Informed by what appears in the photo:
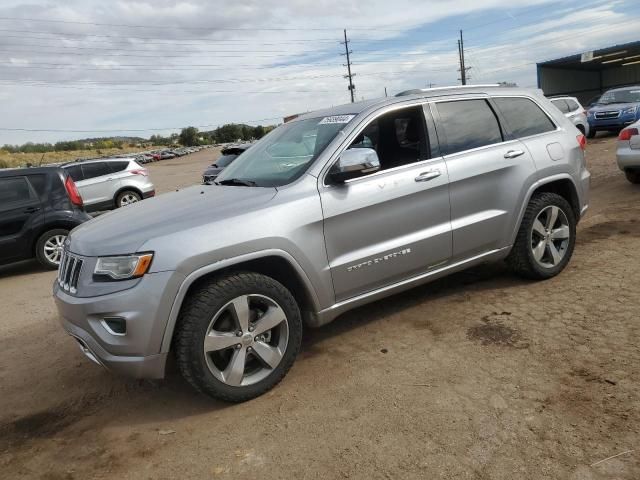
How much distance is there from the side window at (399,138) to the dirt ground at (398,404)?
1.28 m

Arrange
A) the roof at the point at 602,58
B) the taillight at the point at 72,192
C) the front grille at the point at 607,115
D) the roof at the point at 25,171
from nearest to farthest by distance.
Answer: the roof at the point at 25,171
the taillight at the point at 72,192
the front grille at the point at 607,115
the roof at the point at 602,58

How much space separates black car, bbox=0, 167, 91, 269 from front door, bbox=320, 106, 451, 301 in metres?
5.97

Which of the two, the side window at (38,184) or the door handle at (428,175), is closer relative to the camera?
the door handle at (428,175)

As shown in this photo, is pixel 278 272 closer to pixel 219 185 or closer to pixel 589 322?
pixel 219 185

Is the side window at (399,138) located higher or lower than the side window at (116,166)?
higher

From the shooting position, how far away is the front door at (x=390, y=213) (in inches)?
142

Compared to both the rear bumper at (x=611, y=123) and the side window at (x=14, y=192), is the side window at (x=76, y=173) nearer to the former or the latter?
the side window at (x=14, y=192)

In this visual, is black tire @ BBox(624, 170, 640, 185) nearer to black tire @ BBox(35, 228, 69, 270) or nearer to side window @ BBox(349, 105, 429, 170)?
side window @ BBox(349, 105, 429, 170)

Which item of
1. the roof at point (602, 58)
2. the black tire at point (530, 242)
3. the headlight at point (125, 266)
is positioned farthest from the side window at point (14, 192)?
the roof at point (602, 58)

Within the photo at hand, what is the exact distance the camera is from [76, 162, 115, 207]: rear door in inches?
539

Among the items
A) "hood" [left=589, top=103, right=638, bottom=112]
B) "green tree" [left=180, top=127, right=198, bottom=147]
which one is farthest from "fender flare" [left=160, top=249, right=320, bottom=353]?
"green tree" [left=180, top=127, right=198, bottom=147]

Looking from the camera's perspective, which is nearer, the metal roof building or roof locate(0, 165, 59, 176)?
roof locate(0, 165, 59, 176)

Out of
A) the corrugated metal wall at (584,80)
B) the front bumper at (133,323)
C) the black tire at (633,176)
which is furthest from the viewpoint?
the corrugated metal wall at (584,80)

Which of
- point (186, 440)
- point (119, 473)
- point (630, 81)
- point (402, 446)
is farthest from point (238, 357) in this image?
point (630, 81)
